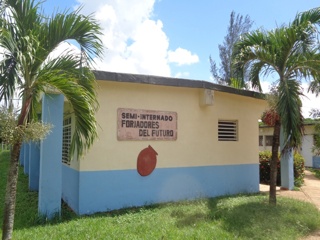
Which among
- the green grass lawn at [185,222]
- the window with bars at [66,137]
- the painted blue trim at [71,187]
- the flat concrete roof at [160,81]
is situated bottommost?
the green grass lawn at [185,222]

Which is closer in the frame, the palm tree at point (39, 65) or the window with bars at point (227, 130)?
the palm tree at point (39, 65)

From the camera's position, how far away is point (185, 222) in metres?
5.91

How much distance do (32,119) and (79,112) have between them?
787 millimetres

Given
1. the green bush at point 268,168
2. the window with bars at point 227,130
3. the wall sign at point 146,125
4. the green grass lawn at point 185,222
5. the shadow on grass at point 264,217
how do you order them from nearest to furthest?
the green grass lawn at point 185,222 < the shadow on grass at point 264,217 < the wall sign at point 146,125 < the window with bars at point 227,130 < the green bush at point 268,168

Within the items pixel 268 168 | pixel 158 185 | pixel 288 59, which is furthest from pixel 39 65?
pixel 268 168

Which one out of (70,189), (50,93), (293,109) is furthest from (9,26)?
(293,109)

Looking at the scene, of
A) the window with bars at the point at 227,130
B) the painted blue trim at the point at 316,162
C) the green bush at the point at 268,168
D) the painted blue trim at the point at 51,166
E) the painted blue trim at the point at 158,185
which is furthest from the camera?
the painted blue trim at the point at 316,162

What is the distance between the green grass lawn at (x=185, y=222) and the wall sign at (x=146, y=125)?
5.54 ft

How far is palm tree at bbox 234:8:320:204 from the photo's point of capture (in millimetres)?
6516

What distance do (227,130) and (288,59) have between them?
296cm

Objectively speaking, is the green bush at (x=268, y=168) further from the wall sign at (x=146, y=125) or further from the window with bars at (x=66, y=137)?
the window with bars at (x=66, y=137)

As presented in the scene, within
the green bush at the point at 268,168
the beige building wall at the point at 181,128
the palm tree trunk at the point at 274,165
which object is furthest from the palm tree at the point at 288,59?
the green bush at the point at 268,168

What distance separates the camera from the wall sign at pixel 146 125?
726cm

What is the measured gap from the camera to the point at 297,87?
6.77 m
